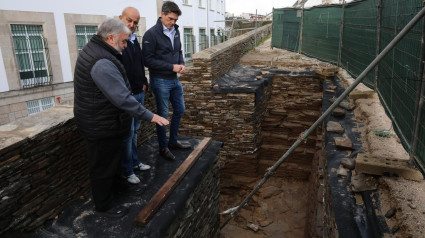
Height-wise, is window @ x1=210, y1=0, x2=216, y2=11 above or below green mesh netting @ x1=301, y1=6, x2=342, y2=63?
above

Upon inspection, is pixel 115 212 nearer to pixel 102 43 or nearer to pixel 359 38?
pixel 102 43

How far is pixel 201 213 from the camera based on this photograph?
433 centimetres

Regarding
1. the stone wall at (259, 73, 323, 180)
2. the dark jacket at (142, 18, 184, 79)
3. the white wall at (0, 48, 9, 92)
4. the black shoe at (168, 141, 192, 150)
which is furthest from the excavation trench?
the white wall at (0, 48, 9, 92)

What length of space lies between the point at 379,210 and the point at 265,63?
27.0 ft

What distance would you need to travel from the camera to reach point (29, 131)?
2871 millimetres

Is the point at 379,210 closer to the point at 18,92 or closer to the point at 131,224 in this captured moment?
the point at 131,224

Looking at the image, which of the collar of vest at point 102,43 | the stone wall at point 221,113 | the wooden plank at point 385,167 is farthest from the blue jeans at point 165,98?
the stone wall at point 221,113

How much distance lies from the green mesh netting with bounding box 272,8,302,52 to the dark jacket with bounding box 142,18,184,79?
9734 mm

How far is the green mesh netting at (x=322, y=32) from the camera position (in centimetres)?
857

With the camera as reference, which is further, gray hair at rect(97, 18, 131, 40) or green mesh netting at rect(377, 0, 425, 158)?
green mesh netting at rect(377, 0, 425, 158)

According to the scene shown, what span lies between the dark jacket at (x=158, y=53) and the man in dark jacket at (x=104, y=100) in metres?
1.07

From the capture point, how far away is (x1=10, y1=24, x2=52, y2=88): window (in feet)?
31.7

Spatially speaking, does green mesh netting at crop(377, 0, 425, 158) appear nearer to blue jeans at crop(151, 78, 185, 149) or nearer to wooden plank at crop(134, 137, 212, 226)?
wooden plank at crop(134, 137, 212, 226)

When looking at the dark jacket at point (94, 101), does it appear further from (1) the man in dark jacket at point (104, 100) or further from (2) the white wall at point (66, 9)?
(2) the white wall at point (66, 9)
